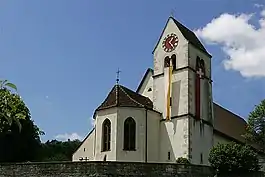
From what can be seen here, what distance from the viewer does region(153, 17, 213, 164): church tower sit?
4252 centimetres

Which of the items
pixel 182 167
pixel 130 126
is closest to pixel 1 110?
pixel 182 167

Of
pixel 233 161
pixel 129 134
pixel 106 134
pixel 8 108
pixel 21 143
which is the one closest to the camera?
pixel 8 108

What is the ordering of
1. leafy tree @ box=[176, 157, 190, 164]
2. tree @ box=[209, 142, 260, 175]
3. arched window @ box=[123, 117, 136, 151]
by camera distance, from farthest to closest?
arched window @ box=[123, 117, 136, 151]
leafy tree @ box=[176, 157, 190, 164]
tree @ box=[209, 142, 260, 175]

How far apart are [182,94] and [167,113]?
2031 mm

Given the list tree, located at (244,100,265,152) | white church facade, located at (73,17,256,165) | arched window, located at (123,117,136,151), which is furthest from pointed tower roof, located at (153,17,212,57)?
arched window, located at (123,117,136,151)

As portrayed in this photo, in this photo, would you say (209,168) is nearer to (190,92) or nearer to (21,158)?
(190,92)

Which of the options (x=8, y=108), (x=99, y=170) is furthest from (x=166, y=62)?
(x=8, y=108)

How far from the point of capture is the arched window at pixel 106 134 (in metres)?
41.2

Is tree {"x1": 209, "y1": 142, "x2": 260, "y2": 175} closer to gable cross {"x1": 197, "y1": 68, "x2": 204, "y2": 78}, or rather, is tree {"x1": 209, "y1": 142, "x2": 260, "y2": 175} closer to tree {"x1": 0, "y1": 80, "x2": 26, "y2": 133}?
gable cross {"x1": 197, "y1": 68, "x2": 204, "y2": 78}

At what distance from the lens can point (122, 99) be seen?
42.5m

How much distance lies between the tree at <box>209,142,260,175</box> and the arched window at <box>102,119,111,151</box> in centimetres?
958

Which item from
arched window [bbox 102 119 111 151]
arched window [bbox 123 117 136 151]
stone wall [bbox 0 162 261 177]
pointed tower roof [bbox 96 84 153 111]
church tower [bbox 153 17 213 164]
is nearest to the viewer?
stone wall [bbox 0 162 261 177]

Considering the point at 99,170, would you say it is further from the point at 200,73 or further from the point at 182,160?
the point at 200,73

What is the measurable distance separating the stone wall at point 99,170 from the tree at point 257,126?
13.6 meters
